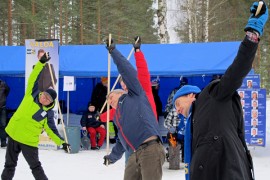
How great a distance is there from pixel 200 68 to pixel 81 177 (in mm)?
3574

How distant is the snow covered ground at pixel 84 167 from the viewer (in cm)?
664

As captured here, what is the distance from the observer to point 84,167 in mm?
7371

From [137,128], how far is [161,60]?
233 inches

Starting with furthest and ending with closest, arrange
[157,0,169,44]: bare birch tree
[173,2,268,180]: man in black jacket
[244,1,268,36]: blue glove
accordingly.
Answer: [157,0,169,44]: bare birch tree
[173,2,268,180]: man in black jacket
[244,1,268,36]: blue glove

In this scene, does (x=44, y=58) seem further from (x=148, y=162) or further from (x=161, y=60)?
(x=161, y=60)

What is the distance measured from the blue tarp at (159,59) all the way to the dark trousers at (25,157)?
4096mm

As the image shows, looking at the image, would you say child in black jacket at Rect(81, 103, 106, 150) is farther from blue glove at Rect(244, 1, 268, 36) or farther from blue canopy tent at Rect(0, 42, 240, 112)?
blue glove at Rect(244, 1, 268, 36)

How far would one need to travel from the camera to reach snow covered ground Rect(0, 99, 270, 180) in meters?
6.64

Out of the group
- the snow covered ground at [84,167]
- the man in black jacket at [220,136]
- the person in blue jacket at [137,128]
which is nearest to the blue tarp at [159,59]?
the snow covered ground at [84,167]

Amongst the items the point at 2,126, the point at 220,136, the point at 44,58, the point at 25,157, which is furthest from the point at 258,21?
the point at 2,126

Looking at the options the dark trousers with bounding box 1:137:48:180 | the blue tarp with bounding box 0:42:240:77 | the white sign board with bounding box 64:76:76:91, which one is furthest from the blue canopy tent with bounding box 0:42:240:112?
the dark trousers with bounding box 1:137:48:180

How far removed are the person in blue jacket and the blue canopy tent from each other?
Answer: 5.21 meters

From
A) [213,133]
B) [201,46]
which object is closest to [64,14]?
[201,46]

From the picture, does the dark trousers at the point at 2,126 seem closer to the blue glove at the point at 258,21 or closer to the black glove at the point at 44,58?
the black glove at the point at 44,58
